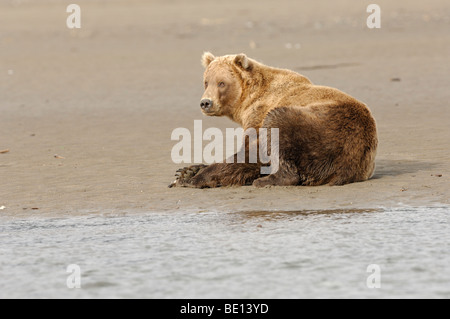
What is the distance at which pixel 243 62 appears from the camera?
824 centimetres

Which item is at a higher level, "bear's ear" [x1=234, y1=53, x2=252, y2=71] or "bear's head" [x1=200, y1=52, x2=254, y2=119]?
"bear's ear" [x1=234, y1=53, x2=252, y2=71]

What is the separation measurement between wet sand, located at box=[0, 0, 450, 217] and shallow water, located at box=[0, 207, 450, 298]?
0.41 m

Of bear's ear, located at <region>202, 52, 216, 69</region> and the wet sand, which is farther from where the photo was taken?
bear's ear, located at <region>202, 52, 216, 69</region>

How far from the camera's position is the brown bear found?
721 cm

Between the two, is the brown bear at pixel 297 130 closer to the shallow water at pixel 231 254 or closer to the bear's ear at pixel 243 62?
the bear's ear at pixel 243 62

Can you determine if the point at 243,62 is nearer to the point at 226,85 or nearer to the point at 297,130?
the point at 226,85

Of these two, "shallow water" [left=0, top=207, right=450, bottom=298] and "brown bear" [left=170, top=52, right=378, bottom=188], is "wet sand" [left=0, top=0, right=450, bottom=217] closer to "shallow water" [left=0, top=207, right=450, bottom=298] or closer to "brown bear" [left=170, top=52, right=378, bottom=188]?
"brown bear" [left=170, top=52, right=378, bottom=188]

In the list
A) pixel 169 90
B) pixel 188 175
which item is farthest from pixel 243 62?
pixel 169 90

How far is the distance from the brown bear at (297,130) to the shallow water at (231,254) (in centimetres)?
66

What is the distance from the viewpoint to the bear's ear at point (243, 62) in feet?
27.0

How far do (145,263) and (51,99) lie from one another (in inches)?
357

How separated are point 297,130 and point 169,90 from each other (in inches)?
302

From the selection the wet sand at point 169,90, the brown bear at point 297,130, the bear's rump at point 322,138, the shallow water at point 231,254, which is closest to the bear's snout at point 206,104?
the brown bear at point 297,130

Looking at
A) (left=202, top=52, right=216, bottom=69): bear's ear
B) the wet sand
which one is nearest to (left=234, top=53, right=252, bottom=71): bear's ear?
(left=202, top=52, right=216, bottom=69): bear's ear
